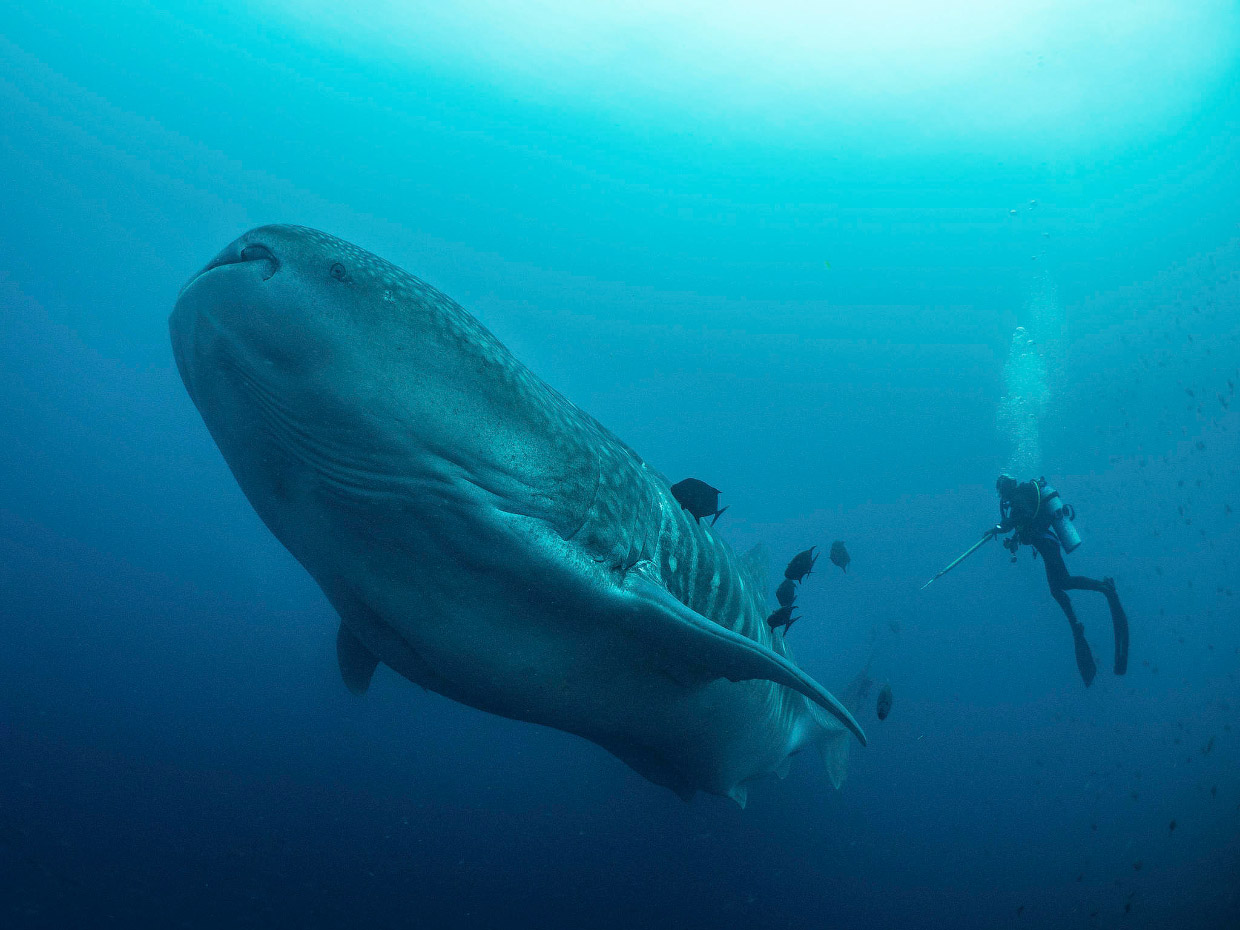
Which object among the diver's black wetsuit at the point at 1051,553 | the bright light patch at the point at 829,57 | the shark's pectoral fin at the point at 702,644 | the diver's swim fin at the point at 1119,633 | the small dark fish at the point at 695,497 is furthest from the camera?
the bright light patch at the point at 829,57

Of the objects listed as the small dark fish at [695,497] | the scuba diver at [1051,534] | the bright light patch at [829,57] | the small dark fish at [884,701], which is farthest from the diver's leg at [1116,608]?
the bright light patch at [829,57]

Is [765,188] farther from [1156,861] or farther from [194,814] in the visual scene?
[194,814]

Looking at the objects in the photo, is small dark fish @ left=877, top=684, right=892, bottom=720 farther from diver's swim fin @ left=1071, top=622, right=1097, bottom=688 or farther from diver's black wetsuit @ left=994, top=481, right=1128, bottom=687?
diver's swim fin @ left=1071, top=622, right=1097, bottom=688

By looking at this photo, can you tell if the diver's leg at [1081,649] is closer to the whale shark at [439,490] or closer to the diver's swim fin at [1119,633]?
the diver's swim fin at [1119,633]

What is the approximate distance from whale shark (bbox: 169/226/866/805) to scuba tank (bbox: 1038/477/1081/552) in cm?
1166

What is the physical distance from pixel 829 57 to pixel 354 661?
3059 centimetres

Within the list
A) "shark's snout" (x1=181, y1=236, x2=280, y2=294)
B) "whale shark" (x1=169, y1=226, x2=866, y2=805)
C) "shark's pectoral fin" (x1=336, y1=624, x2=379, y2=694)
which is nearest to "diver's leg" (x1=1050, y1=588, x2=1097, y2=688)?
"whale shark" (x1=169, y1=226, x2=866, y2=805)

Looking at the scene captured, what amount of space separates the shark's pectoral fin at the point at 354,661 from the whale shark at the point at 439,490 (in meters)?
0.90

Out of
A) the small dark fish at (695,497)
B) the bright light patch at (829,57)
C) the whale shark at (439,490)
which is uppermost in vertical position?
the bright light patch at (829,57)

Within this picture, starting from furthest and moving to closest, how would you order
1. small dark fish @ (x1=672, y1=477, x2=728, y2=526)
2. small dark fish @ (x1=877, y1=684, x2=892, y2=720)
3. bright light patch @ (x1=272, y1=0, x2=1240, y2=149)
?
bright light patch @ (x1=272, y1=0, x2=1240, y2=149) → small dark fish @ (x1=877, y1=684, x2=892, y2=720) → small dark fish @ (x1=672, y1=477, x2=728, y2=526)

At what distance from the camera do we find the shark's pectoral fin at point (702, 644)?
2732 millimetres

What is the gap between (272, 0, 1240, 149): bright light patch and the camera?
23.2 metres

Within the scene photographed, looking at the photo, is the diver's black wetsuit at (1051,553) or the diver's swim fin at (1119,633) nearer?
the diver's swim fin at (1119,633)

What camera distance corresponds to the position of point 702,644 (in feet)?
9.30
